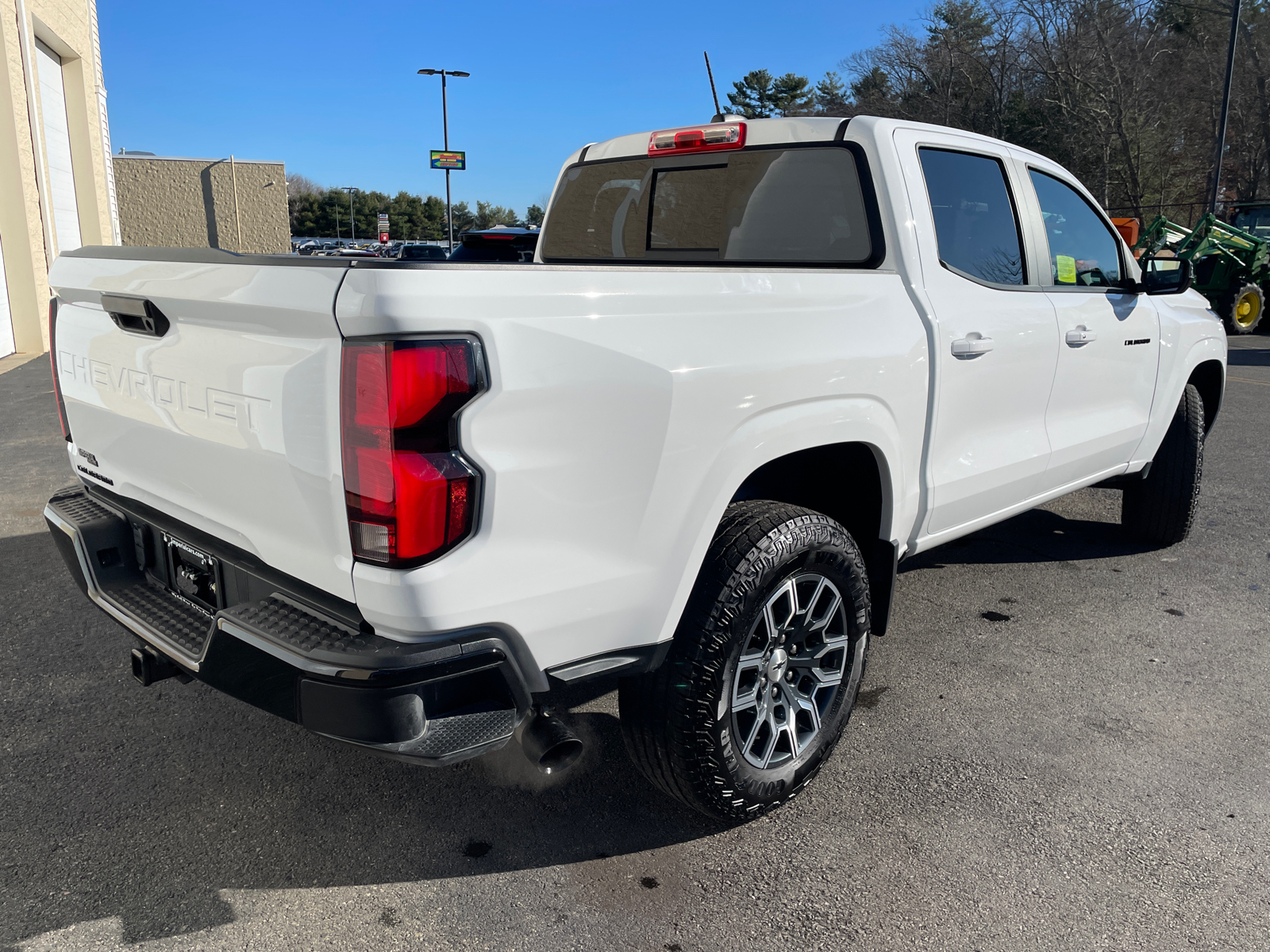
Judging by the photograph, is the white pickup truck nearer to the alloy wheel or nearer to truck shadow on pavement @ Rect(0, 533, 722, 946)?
the alloy wheel

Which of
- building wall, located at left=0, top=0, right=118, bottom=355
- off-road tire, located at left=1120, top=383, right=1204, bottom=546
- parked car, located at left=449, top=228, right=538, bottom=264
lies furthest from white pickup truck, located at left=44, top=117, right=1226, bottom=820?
building wall, located at left=0, top=0, right=118, bottom=355

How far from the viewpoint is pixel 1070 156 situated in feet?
138

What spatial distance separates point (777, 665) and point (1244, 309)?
59.1 ft

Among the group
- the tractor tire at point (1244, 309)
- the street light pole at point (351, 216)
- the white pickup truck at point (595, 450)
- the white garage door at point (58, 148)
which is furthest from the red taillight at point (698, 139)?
the street light pole at point (351, 216)

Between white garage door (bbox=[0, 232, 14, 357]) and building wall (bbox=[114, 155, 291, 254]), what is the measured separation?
26.7 metres

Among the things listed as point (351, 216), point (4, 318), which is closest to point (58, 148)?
point (4, 318)

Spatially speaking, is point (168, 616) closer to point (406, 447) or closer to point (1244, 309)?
point (406, 447)

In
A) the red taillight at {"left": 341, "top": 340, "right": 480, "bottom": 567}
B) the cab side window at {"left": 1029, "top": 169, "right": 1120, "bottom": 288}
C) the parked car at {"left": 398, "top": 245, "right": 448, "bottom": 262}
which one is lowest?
the red taillight at {"left": 341, "top": 340, "right": 480, "bottom": 567}

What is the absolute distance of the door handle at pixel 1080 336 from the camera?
3.55m

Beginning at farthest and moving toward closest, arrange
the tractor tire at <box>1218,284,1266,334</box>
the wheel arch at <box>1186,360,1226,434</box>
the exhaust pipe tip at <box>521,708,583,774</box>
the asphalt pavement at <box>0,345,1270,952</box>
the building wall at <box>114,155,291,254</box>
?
1. the building wall at <box>114,155,291,254</box>
2. the tractor tire at <box>1218,284,1266,334</box>
3. the wheel arch at <box>1186,360,1226,434</box>
4. the asphalt pavement at <box>0,345,1270,952</box>
5. the exhaust pipe tip at <box>521,708,583,774</box>

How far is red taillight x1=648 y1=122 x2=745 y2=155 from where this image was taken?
338 cm

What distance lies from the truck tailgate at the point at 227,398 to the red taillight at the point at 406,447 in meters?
0.06

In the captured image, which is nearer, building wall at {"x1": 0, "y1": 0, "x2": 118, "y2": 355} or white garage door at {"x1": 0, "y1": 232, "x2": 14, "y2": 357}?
building wall at {"x1": 0, "y1": 0, "x2": 118, "y2": 355}

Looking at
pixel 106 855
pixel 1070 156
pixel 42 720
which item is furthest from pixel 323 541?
pixel 1070 156
